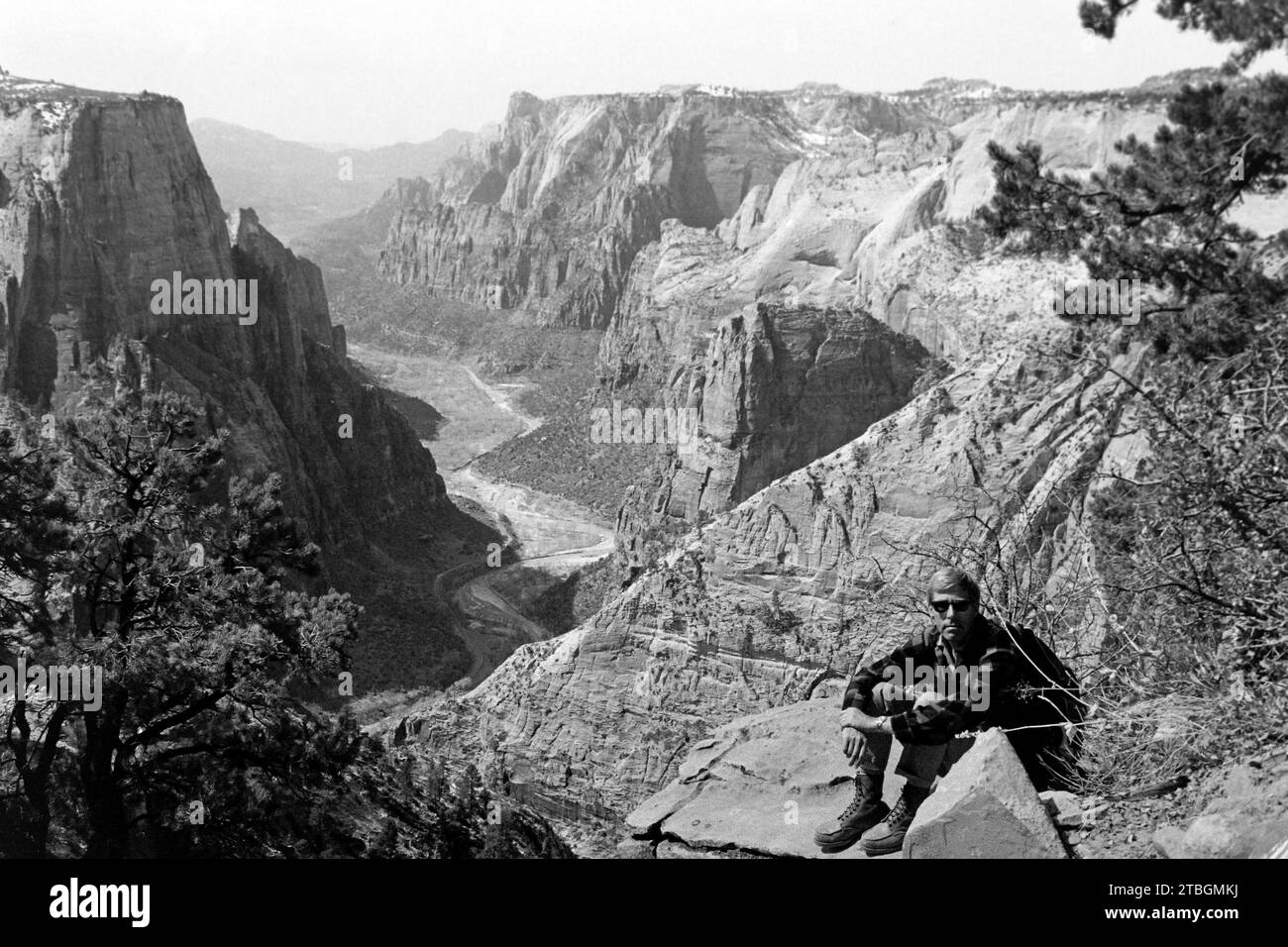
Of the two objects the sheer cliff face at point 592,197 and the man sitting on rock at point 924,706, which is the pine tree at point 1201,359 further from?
the sheer cliff face at point 592,197

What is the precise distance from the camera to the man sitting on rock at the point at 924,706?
872 cm

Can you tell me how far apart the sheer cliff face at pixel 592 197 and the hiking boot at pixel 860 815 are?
10589cm

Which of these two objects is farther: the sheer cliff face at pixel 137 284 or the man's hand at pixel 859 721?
the sheer cliff face at pixel 137 284

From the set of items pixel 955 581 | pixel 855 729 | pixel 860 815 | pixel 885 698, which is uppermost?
pixel 955 581

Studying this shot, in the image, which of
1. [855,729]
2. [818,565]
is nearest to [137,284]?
[818,565]

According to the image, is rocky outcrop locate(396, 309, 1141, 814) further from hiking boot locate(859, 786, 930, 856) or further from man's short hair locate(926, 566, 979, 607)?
hiking boot locate(859, 786, 930, 856)

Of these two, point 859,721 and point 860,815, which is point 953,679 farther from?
point 860,815

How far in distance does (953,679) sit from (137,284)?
44281 mm

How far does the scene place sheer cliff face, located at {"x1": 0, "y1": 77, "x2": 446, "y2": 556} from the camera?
43.8 metres

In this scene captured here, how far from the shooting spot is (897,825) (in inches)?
342

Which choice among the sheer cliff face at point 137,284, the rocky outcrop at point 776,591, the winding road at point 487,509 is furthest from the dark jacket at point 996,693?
the sheer cliff face at point 137,284
